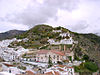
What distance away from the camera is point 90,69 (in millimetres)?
38000

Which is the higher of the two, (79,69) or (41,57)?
(41,57)

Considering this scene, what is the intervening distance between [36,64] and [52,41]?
25583 mm

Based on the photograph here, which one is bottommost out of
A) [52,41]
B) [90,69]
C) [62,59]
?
[90,69]

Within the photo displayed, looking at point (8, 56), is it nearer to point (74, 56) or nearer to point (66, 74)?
point (74, 56)

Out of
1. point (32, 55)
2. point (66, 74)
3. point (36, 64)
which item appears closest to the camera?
point (66, 74)

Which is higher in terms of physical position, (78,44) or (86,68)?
(78,44)

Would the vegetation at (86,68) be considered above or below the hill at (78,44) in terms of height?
below

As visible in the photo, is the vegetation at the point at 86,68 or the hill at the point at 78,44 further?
the hill at the point at 78,44

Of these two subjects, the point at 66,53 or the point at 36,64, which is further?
the point at 66,53

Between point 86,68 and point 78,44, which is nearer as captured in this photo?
point 86,68

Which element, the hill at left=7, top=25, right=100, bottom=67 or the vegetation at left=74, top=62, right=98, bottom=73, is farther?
the hill at left=7, top=25, right=100, bottom=67

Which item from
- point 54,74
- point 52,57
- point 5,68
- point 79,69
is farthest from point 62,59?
point 5,68

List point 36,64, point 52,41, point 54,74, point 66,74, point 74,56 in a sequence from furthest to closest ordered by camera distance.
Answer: point 52,41, point 74,56, point 36,64, point 66,74, point 54,74

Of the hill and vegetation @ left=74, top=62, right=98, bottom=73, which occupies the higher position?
the hill
